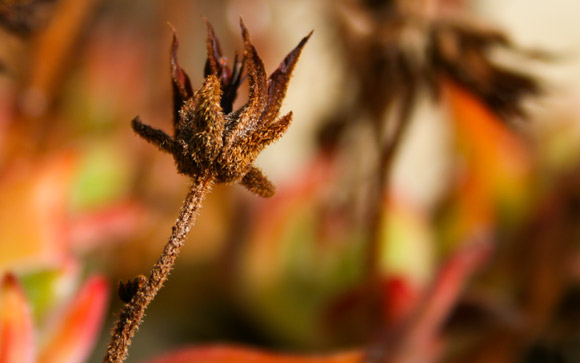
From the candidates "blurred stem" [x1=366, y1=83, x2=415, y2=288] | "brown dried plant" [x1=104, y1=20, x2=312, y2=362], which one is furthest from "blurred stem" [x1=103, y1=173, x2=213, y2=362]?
"blurred stem" [x1=366, y1=83, x2=415, y2=288]

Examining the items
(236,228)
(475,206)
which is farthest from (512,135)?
(236,228)

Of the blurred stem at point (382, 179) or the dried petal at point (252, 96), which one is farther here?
the blurred stem at point (382, 179)

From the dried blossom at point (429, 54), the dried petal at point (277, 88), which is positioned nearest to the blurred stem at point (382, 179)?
the dried blossom at point (429, 54)

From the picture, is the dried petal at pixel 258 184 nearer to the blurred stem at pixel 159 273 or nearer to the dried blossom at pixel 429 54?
the blurred stem at pixel 159 273

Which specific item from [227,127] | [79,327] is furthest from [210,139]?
[79,327]

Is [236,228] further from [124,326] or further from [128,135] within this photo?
[124,326]

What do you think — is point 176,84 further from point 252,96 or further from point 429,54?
point 429,54

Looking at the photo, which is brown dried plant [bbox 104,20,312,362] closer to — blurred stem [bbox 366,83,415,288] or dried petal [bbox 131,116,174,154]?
dried petal [bbox 131,116,174,154]

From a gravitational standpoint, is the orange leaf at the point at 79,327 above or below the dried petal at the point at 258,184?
below
